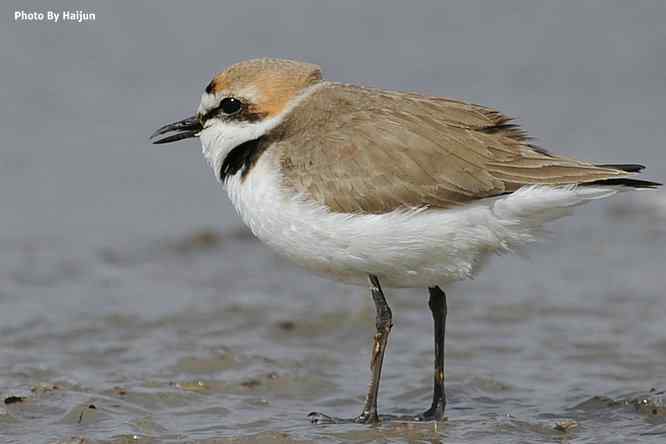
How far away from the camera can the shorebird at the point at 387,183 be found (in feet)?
19.1

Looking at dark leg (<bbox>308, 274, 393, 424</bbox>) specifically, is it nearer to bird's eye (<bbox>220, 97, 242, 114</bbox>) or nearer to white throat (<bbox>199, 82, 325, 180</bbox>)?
white throat (<bbox>199, 82, 325, 180</bbox>)

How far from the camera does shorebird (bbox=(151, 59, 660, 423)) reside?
5.82m

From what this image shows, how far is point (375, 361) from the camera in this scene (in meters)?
6.28

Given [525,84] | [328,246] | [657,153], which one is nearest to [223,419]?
[328,246]

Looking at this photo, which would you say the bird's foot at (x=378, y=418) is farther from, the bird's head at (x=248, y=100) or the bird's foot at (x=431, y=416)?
the bird's head at (x=248, y=100)

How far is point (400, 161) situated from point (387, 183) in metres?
0.13

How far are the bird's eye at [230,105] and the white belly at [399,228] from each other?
41 cm

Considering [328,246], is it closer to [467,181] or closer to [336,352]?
[467,181]

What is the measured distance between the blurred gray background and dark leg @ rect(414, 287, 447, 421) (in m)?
0.21

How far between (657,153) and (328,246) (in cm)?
656

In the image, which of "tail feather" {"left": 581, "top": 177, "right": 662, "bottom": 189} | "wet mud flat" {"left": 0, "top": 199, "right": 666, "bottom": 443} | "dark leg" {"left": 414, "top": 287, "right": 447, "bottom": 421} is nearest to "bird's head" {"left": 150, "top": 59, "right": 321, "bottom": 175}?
"dark leg" {"left": 414, "top": 287, "right": 447, "bottom": 421}

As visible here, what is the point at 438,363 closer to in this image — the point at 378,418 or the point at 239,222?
the point at 378,418

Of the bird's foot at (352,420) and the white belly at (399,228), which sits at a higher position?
the white belly at (399,228)

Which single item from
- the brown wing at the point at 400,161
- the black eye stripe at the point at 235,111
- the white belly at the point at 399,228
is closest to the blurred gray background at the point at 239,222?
the white belly at the point at 399,228
